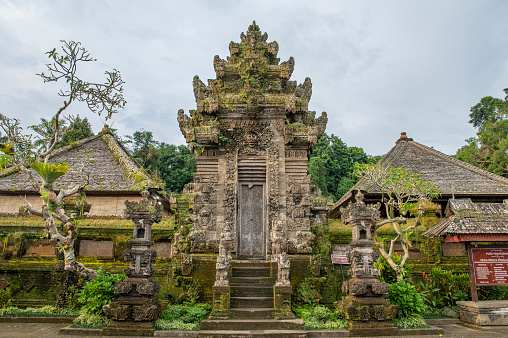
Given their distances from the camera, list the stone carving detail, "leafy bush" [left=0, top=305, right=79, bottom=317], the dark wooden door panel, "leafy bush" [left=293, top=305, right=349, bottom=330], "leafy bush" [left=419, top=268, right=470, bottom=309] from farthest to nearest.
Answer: the dark wooden door panel < "leafy bush" [left=419, top=268, right=470, bottom=309] < "leafy bush" [left=0, top=305, right=79, bottom=317] < the stone carving detail < "leafy bush" [left=293, top=305, right=349, bottom=330]

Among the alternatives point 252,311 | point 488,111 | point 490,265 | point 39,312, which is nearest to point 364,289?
point 252,311

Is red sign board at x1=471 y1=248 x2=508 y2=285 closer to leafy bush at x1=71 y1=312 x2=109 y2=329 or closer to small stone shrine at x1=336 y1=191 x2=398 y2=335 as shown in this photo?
small stone shrine at x1=336 y1=191 x2=398 y2=335

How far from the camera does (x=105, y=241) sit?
1053cm

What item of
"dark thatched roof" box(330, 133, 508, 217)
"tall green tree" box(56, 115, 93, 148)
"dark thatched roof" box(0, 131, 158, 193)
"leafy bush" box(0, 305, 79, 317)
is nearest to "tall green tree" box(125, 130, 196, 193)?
→ "tall green tree" box(56, 115, 93, 148)

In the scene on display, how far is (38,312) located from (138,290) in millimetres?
3633

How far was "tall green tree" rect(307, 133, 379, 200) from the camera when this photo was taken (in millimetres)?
27531

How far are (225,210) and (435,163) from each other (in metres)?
13.0

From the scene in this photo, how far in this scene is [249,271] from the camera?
29.3 feet

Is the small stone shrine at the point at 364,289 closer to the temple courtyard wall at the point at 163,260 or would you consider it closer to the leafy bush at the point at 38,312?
the temple courtyard wall at the point at 163,260

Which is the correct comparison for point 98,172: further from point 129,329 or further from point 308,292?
point 308,292

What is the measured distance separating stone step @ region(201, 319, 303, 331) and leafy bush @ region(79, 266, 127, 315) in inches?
88.8

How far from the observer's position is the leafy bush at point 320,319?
7.03m

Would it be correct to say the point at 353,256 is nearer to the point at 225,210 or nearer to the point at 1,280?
the point at 225,210

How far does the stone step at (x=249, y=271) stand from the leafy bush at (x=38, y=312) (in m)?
4.20
